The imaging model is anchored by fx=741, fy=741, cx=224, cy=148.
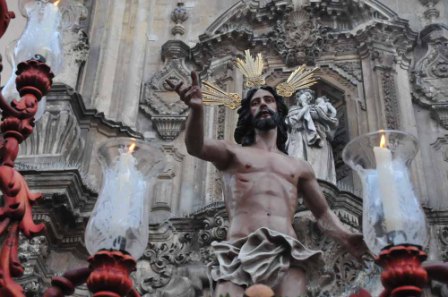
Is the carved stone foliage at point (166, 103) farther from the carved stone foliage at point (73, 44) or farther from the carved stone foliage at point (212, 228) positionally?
the carved stone foliage at point (212, 228)

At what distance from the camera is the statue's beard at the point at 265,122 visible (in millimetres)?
3580

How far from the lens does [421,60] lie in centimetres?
917

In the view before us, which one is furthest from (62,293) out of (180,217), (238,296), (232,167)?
(180,217)

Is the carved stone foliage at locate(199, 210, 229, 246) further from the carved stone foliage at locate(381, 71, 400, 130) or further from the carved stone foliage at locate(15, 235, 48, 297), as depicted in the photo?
the carved stone foliage at locate(381, 71, 400, 130)

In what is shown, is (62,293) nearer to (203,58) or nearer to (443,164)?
(443,164)

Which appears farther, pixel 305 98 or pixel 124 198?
pixel 305 98

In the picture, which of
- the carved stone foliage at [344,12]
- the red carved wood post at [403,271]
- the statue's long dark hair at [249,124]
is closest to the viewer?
the red carved wood post at [403,271]

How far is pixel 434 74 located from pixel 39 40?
6451mm

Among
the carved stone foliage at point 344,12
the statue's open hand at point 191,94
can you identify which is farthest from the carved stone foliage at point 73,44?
the statue's open hand at point 191,94

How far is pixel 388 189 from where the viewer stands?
264cm

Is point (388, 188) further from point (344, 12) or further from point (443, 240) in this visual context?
point (344, 12)

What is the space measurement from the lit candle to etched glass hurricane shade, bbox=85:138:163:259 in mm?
871

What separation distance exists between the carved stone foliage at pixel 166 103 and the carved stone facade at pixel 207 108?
15 mm

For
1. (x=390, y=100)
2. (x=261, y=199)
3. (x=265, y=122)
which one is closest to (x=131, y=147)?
(x=261, y=199)
